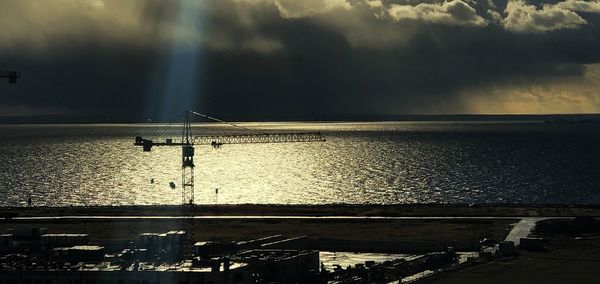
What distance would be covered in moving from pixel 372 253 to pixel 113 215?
2342 inches

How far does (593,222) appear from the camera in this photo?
148000mm

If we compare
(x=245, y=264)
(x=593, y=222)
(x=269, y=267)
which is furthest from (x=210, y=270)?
(x=593, y=222)

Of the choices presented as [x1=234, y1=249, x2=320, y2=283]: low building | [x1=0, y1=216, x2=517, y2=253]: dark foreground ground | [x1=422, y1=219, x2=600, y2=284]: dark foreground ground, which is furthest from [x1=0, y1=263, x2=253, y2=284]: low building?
[x1=0, y1=216, x2=517, y2=253]: dark foreground ground

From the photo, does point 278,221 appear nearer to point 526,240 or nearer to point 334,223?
point 334,223

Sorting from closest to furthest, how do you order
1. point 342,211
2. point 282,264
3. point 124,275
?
point 124,275, point 282,264, point 342,211

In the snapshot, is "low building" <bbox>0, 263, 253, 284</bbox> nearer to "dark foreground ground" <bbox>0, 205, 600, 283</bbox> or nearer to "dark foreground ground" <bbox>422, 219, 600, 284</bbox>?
"dark foreground ground" <bbox>422, 219, 600, 284</bbox>

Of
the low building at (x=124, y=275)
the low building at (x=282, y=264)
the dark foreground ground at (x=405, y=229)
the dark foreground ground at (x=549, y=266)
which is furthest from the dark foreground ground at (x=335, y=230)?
the low building at (x=124, y=275)

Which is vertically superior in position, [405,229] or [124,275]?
[124,275]

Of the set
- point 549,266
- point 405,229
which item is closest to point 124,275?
point 549,266

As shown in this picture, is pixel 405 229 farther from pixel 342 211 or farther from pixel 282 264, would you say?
pixel 282 264

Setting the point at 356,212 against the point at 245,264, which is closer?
the point at 245,264

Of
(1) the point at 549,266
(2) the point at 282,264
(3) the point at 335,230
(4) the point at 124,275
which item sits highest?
(4) the point at 124,275

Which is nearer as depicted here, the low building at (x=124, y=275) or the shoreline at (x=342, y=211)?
the low building at (x=124, y=275)

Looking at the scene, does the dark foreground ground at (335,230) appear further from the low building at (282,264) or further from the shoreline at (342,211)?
the low building at (282,264)
